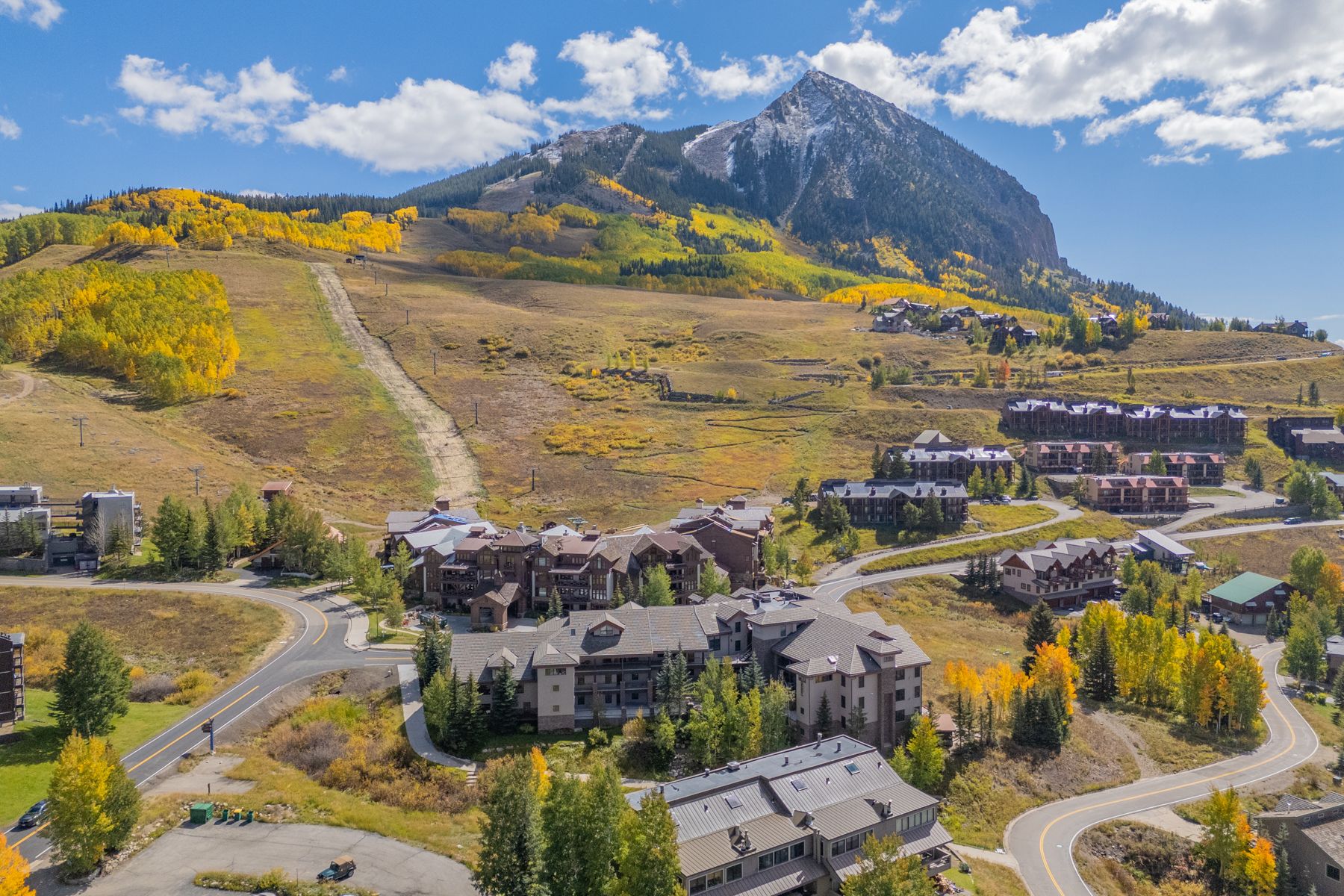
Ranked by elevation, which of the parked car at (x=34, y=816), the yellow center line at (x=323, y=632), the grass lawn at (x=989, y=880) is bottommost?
the grass lawn at (x=989, y=880)

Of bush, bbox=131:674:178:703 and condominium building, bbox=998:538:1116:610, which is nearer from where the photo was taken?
bush, bbox=131:674:178:703

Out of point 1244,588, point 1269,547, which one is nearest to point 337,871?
point 1244,588

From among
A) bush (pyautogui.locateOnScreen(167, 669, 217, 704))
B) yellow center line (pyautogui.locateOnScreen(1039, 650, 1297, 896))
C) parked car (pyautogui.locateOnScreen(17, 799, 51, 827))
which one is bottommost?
yellow center line (pyautogui.locateOnScreen(1039, 650, 1297, 896))

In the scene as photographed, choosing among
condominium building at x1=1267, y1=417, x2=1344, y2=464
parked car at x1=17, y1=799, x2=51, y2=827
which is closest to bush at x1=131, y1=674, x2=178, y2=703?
parked car at x1=17, y1=799, x2=51, y2=827

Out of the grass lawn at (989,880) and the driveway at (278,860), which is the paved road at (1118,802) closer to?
the grass lawn at (989,880)

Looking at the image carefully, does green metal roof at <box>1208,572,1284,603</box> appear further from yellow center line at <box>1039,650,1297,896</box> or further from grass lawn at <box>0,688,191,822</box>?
grass lawn at <box>0,688,191,822</box>

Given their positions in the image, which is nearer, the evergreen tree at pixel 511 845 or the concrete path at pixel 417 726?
the evergreen tree at pixel 511 845

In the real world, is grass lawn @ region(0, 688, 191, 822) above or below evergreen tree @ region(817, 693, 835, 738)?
above

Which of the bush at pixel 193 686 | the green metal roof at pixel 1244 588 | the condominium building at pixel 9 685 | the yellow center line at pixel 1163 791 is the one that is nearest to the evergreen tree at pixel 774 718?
the yellow center line at pixel 1163 791
